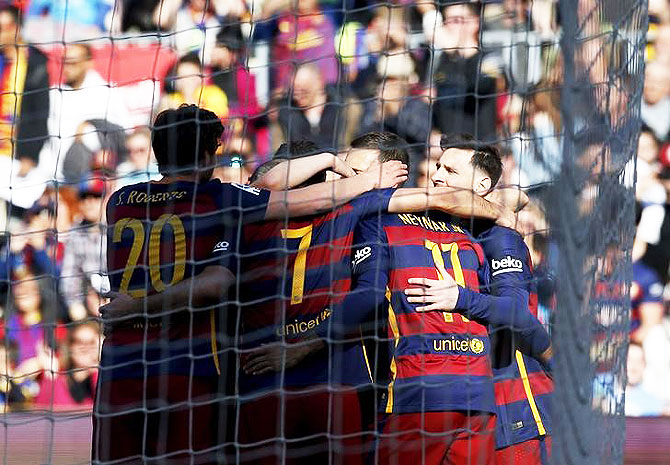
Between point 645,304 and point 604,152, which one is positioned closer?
point 604,152

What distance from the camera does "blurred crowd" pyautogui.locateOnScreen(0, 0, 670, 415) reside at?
10.7 feet

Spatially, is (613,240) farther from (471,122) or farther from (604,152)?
(471,122)

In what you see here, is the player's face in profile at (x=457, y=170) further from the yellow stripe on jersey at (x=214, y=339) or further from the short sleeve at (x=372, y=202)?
the yellow stripe on jersey at (x=214, y=339)

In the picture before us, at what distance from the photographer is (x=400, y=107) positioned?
145 inches

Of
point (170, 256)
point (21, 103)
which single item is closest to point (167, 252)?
point (170, 256)

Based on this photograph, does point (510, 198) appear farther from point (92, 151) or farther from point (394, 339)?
point (92, 151)

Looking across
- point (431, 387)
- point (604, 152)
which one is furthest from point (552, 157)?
point (431, 387)

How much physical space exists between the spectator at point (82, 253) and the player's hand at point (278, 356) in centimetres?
140

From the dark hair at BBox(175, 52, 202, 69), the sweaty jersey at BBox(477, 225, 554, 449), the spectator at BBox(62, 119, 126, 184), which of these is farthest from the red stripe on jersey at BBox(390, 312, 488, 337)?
the spectator at BBox(62, 119, 126, 184)

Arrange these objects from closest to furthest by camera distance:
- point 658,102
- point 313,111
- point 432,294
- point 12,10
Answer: point 432,294 → point 313,111 → point 12,10 → point 658,102

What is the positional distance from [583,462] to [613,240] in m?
0.62

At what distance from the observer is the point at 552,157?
115 inches

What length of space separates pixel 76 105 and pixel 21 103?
0.20m

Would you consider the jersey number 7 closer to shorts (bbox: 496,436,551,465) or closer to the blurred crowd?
the blurred crowd
